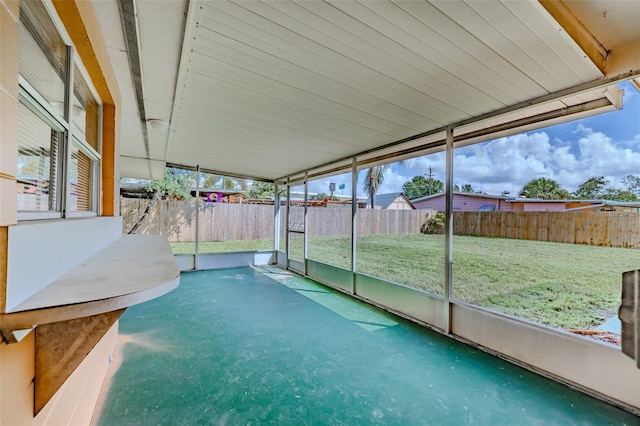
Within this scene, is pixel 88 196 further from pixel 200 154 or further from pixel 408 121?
pixel 200 154

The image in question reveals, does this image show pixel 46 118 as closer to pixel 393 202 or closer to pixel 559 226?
pixel 559 226

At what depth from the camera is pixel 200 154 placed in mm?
5426

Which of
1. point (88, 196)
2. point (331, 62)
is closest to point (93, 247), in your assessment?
point (88, 196)

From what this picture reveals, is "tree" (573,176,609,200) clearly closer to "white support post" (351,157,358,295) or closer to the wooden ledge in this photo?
"white support post" (351,157,358,295)

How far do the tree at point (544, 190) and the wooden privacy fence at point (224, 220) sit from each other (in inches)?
97.9

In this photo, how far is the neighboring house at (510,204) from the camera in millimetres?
2600

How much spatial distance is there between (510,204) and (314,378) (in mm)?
2815

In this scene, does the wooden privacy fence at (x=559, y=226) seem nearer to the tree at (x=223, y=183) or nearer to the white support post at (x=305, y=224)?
the white support post at (x=305, y=224)

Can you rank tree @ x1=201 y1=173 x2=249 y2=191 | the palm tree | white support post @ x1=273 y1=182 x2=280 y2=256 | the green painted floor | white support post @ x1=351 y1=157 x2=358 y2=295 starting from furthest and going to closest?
tree @ x1=201 y1=173 x2=249 y2=191 < white support post @ x1=273 y1=182 x2=280 y2=256 < the palm tree < white support post @ x1=351 y1=157 x2=358 y2=295 < the green painted floor

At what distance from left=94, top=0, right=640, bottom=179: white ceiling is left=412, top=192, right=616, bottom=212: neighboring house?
2.72 ft

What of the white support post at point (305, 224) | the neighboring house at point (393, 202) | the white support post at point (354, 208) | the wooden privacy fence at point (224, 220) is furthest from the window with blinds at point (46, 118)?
the white support post at point (305, 224)

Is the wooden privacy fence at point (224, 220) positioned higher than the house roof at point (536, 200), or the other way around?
the house roof at point (536, 200)

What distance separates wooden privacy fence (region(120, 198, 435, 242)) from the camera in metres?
6.11

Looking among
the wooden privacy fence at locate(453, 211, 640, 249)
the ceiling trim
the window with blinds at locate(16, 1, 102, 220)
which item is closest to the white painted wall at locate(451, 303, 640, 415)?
the wooden privacy fence at locate(453, 211, 640, 249)
